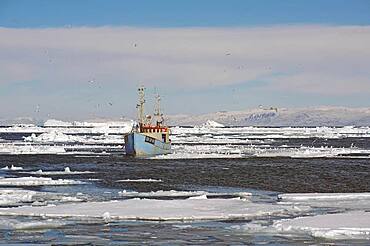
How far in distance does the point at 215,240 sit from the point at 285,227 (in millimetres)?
1944

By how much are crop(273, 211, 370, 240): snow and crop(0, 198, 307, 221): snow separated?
180 centimetres

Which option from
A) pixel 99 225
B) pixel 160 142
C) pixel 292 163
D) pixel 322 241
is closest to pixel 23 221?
pixel 99 225

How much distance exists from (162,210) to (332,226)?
194 inches

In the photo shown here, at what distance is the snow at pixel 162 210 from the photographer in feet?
58.3

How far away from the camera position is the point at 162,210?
18.7 m

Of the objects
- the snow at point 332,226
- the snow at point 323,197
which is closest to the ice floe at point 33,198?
the snow at point 323,197

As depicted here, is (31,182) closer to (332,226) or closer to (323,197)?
(323,197)

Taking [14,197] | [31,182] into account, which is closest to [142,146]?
[31,182]

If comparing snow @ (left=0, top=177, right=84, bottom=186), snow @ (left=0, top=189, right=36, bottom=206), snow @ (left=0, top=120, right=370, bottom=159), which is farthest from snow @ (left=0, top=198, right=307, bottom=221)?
snow @ (left=0, top=120, right=370, bottom=159)

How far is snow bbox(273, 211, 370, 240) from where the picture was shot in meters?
14.7

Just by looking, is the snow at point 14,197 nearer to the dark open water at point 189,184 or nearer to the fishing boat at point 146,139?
the dark open water at point 189,184

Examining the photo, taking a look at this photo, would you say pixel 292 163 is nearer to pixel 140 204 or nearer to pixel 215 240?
pixel 140 204

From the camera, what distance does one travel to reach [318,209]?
19.3 m

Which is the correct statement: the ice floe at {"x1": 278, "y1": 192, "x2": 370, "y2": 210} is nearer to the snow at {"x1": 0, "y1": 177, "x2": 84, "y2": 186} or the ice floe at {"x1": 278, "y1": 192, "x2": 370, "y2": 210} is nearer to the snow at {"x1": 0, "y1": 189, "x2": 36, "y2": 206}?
the snow at {"x1": 0, "y1": 189, "x2": 36, "y2": 206}
